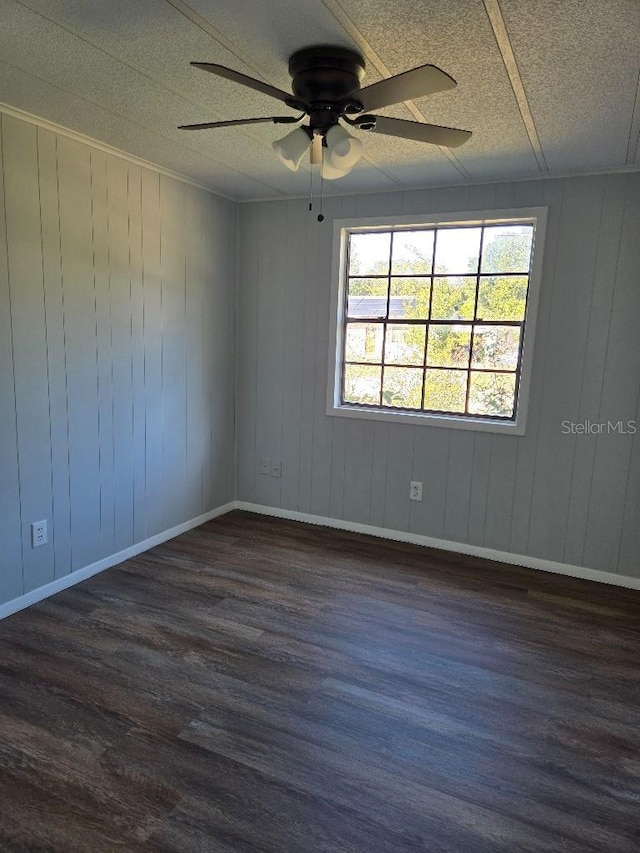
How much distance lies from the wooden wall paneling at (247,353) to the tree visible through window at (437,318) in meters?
0.75

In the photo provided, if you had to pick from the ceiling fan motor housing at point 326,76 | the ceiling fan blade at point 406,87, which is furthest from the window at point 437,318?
the ceiling fan blade at point 406,87

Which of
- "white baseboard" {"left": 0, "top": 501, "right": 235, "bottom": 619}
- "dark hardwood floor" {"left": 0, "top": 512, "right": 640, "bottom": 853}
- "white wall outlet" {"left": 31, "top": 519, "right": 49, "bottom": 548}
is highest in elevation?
"white wall outlet" {"left": 31, "top": 519, "right": 49, "bottom": 548}

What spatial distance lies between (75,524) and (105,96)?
7.13ft

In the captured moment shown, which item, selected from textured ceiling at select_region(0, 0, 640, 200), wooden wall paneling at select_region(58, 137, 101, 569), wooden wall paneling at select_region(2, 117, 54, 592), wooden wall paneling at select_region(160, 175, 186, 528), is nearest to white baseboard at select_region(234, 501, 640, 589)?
wooden wall paneling at select_region(160, 175, 186, 528)

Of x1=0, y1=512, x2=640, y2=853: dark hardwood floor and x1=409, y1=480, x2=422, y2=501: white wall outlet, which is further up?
x1=409, y1=480, x2=422, y2=501: white wall outlet

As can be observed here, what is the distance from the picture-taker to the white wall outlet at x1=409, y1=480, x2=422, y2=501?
381 centimetres

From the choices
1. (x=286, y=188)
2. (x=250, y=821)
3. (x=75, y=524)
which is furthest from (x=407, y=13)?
(x=75, y=524)

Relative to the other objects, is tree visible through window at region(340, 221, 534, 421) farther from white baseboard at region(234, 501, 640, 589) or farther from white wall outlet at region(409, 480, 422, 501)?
white baseboard at region(234, 501, 640, 589)

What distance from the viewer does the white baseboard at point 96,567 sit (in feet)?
9.12

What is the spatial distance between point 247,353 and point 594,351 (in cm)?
247

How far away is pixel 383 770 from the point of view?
1850 millimetres

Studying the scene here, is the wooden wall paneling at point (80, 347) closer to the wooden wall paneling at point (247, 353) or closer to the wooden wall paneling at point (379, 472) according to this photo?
the wooden wall paneling at point (247, 353)

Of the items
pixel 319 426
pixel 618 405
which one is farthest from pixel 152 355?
pixel 618 405

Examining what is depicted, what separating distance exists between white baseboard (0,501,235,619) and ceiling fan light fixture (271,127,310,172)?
249cm
